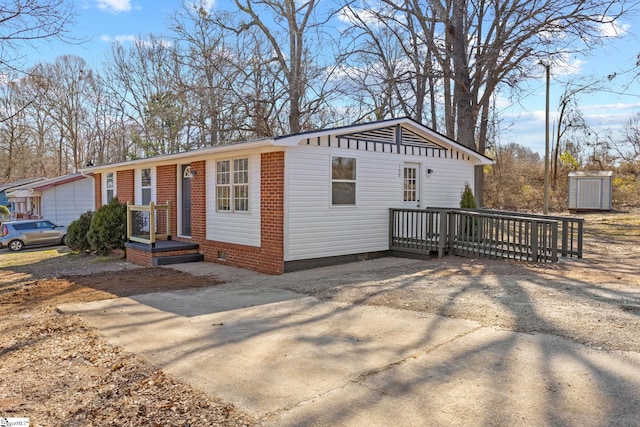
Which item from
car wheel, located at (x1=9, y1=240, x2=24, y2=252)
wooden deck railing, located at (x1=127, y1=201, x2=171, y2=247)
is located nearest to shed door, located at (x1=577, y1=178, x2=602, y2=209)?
wooden deck railing, located at (x1=127, y1=201, x2=171, y2=247)

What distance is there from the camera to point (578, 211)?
959 inches

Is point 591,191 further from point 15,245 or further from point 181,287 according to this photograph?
point 15,245

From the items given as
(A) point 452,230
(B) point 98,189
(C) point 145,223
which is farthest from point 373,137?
(B) point 98,189

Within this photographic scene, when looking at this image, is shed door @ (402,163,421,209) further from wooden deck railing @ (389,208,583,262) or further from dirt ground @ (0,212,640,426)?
dirt ground @ (0,212,640,426)

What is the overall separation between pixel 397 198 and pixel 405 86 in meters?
14.2

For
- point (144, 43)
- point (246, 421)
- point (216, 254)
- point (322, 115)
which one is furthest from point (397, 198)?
point (144, 43)

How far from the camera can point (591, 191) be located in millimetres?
23766

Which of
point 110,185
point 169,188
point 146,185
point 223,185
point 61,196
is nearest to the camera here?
point 223,185

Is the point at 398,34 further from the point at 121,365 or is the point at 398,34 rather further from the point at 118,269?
the point at 121,365

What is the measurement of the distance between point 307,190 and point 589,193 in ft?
67.0

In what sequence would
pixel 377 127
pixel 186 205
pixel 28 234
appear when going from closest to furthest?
1. pixel 377 127
2. pixel 186 205
3. pixel 28 234

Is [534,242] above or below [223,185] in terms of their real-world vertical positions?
below

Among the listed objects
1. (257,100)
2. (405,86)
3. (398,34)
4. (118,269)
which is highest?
(398,34)

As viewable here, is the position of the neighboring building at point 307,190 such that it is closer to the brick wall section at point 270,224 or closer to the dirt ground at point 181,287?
the brick wall section at point 270,224
